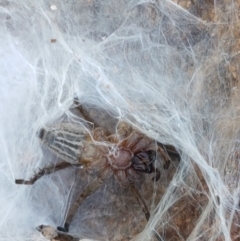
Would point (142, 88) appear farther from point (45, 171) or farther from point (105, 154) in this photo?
point (45, 171)

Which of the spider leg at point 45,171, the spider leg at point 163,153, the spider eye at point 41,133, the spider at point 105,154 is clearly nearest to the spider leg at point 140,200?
the spider at point 105,154

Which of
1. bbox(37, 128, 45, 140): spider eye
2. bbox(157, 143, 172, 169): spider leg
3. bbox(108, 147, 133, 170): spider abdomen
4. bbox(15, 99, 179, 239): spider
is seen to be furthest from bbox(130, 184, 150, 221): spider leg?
bbox(37, 128, 45, 140): spider eye

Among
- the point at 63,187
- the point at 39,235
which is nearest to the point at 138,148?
the point at 63,187

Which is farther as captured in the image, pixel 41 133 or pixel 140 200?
pixel 140 200

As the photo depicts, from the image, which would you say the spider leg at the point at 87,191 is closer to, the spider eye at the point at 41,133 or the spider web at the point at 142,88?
the spider web at the point at 142,88

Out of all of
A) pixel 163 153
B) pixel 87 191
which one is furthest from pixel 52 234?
pixel 163 153
